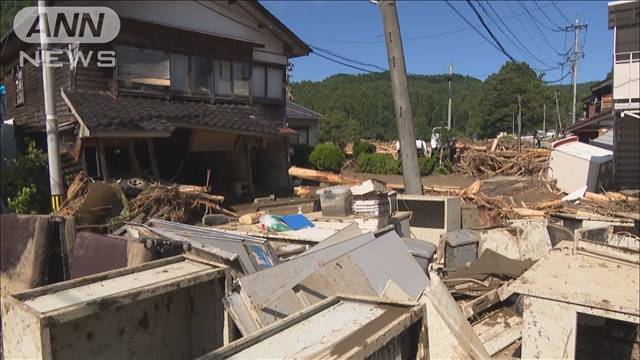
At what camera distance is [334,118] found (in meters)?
30.4

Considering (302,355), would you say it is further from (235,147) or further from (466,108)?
(466,108)

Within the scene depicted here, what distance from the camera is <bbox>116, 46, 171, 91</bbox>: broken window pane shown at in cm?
1109

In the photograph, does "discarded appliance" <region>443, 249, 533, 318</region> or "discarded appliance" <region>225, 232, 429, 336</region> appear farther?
"discarded appliance" <region>443, 249, 533, 318</region>

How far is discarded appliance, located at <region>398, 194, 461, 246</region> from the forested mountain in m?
36.4

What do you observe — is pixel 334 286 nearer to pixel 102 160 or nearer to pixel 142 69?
pixel 102 160

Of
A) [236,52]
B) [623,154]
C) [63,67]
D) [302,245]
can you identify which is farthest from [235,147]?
[623,154]

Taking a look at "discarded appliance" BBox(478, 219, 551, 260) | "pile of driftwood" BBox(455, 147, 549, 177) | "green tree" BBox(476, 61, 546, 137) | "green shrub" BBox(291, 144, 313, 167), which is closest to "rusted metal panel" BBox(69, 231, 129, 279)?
"discarded appliance" BBox(478, 219, 551, 260)

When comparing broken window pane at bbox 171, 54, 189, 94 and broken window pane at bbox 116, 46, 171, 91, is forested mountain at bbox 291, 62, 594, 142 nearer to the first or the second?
broken window pane at bbox 171, 54, 189, 94

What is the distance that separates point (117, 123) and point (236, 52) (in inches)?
188

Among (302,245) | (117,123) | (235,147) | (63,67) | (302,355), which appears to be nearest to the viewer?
(302,355)

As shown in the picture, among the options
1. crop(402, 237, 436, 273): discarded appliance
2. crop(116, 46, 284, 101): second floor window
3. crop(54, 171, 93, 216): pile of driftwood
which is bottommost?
crop(402, 237, 436, 273): discarded appliance

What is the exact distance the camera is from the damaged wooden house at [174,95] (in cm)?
1024

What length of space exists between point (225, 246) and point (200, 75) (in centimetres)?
926

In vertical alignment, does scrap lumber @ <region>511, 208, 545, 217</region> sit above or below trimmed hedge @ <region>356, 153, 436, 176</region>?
below
